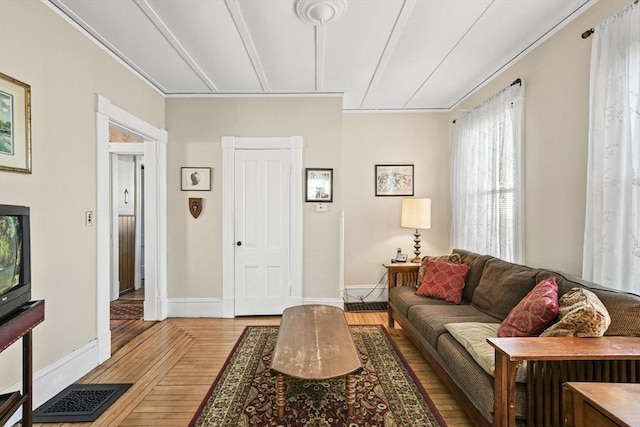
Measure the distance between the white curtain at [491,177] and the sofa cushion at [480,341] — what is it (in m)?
1.06

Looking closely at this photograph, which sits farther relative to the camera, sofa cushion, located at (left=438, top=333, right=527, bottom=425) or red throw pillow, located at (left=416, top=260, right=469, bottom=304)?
red throw pillow, located at (left=416, top=260, right=469, bottom=304)

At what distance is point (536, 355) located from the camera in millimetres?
1418

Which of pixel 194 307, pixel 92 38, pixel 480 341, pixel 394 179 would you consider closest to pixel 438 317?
pixel 480 341

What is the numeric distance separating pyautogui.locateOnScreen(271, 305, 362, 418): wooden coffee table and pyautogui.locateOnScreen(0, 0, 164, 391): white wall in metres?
1.64

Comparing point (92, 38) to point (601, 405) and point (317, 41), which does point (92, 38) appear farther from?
point (601, 405)

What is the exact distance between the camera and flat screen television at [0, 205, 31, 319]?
58.4 inches

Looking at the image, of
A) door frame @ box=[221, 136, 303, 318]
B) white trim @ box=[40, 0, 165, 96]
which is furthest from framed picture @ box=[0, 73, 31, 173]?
door frame @ box=[221, 136, 303, 318]

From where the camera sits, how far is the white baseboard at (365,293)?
4.56 meters

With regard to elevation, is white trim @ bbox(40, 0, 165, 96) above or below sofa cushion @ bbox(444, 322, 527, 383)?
above

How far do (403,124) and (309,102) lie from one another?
1491mm

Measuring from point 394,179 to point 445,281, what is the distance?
188 centimetres

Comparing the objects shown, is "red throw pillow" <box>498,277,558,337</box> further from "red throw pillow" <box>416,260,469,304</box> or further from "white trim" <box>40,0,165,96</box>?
"white trim" <box>40,0,165,96</box>

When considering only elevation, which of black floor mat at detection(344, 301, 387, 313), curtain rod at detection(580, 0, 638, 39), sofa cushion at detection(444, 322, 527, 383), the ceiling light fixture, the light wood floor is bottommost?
the light wood floor

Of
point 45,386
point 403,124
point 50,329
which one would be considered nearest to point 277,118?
point 403,124
